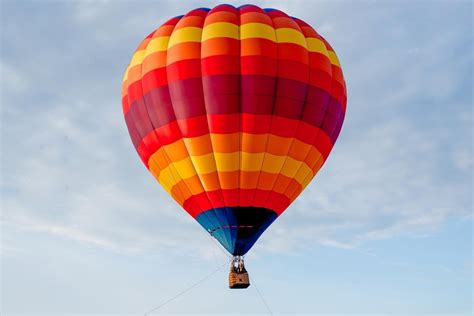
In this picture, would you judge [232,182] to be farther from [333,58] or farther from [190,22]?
[333,58]

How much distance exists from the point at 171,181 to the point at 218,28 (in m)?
4.75

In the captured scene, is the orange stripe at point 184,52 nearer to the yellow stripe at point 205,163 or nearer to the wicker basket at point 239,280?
the yellow stripe at point 205,163

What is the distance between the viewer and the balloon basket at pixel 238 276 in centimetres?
1842

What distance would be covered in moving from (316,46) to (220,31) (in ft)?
9.90

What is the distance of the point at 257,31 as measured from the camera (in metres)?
Answer: 18.7

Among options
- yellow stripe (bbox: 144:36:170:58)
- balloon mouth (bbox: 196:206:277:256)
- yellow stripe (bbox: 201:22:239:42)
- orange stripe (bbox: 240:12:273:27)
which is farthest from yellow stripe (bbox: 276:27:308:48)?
balloon mouth (bbox: 196:206:277:256)

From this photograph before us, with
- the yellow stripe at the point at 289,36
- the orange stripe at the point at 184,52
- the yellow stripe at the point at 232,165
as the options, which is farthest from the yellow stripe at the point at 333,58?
the orange stripe at the point at 184,52

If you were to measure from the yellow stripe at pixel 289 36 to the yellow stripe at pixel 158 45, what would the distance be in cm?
335

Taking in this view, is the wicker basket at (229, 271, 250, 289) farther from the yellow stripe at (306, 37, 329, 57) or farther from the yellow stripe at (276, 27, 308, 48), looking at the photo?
the yellow stripe at (306, 37, 329, 57)

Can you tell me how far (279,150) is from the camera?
61.4ft

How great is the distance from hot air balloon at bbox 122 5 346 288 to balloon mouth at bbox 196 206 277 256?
0.03 metres

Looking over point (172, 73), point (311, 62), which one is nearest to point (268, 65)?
point (311, 62)

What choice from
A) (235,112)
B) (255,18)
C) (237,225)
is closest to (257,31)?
(255,18)

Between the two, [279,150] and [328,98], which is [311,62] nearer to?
[328,98]
